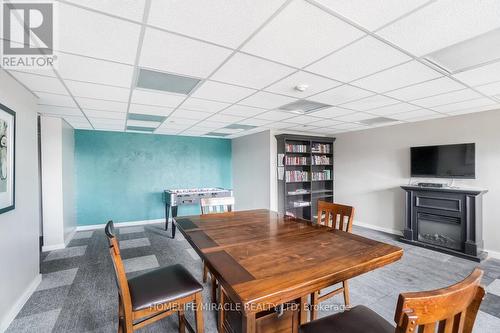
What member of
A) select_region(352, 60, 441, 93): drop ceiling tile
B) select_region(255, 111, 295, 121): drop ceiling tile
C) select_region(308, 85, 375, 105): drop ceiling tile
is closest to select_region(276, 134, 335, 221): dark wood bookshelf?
select_region(255, 111, 295, 121): drop ceiling tile

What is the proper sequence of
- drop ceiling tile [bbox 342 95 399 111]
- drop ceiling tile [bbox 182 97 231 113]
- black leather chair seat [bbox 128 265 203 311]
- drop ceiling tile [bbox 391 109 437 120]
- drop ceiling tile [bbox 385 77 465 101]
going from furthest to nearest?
drop ceiling tile [bbox 391 109 437 120] → drop ceiling tile [bbox 182 97 231 113] → drop ceiling tile [bbox 342 95 399 111] → drop ceiling tile [bbox 385 77 465 101] → black leather chair seat [bbox 128 265 203 311]

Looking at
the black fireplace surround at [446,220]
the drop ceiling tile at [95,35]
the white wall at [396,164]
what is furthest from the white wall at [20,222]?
the white wall at [396,164]

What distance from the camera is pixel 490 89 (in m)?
2.51

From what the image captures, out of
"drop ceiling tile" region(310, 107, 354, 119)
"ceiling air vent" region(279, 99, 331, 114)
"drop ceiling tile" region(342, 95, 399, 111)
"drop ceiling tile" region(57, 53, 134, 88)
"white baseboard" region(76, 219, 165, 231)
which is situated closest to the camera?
"drop ceiling tile" region(57, 53, 134, 88)

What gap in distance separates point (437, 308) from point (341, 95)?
2381mm

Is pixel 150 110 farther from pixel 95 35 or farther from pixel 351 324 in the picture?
pixel 351 324

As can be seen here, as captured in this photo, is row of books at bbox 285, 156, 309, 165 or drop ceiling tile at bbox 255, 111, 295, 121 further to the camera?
row of books at bbox 285, 156, 309, 165

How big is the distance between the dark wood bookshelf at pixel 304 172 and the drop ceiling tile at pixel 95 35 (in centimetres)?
369

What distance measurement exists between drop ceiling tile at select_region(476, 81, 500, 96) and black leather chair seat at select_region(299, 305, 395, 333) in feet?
9.05

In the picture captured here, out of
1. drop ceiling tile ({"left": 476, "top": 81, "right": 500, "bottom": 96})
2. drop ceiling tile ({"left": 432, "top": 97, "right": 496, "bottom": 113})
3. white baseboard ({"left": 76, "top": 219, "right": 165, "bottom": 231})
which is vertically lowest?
white baseboard ({"left": 76, "top": 219, "right": 165, "bottom": 231})

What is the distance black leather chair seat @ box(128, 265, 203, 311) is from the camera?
145cm

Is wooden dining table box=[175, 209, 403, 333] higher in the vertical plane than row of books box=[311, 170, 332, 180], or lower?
lower

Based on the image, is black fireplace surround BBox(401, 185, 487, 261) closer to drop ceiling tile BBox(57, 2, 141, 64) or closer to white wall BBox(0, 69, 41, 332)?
drop ceiling tile BBox(57, 2, 141, 64)

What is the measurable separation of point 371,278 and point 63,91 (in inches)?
166
